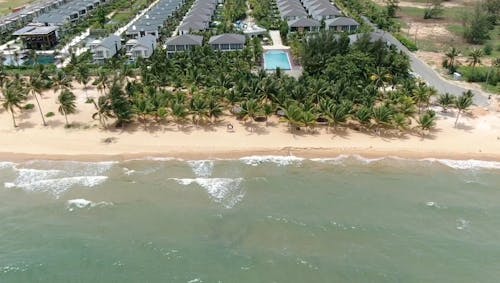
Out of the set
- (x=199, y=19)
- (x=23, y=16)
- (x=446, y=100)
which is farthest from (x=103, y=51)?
(x=446, y=100)

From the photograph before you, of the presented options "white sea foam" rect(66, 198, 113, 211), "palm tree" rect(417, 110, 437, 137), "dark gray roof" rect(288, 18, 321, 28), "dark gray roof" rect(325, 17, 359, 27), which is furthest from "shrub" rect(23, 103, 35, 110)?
"dark gray roof" rect(325, 17, 359, 27)

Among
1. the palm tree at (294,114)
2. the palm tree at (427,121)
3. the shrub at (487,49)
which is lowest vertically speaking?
the palm tree at (427,121)

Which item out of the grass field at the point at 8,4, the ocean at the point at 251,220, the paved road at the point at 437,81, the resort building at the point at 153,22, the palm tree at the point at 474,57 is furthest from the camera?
the grass field at the point at 8,4

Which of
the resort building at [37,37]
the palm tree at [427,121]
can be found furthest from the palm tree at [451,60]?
the resort building at [37,37]

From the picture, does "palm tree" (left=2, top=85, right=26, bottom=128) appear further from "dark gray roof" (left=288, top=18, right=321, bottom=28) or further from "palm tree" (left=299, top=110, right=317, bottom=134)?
"dark gray roof" (left=288, top=18, right=321, bottom=28)

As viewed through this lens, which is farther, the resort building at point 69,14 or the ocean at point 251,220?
the resort building at point 69,14

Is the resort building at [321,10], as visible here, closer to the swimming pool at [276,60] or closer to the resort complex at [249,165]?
the resort complex at [249,165]

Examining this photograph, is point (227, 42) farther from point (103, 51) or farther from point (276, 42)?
point (103, 51)
